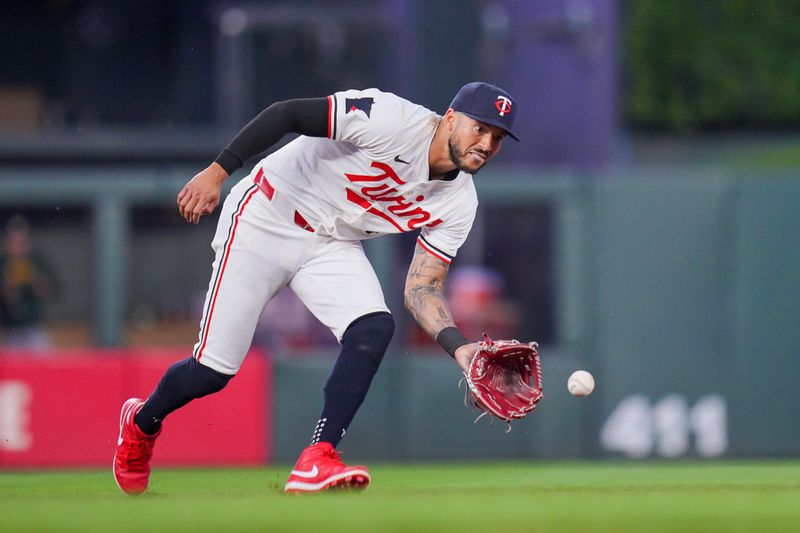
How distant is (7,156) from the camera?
1248 cm

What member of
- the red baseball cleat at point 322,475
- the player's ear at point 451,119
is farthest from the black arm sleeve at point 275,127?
the red baseball cleat at point 322,475

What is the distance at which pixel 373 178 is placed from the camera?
5145mm

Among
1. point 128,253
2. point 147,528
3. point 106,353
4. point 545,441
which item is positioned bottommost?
point 545,441

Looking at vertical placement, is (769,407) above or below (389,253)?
below

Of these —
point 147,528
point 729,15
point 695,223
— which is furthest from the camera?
point 729,15

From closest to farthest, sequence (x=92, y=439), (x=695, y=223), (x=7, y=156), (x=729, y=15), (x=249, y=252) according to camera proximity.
Result: (x=249, y=252) < (x=92, y=439) < (x=695, y=223) < (x=7, y=156) < (x=729, y=15)

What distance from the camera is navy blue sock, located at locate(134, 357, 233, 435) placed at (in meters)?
5.22

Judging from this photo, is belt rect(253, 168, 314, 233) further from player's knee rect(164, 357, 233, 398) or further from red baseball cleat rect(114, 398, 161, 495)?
red baseball cleat rect(114, 398, 161, 495)

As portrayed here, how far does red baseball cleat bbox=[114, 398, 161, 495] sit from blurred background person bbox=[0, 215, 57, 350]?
14.1 ft

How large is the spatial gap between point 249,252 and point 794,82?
13.5 meters

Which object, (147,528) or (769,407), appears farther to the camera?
(769,407)

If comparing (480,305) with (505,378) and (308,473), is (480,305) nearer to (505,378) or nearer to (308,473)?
(505,378)

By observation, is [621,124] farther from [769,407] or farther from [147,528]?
[147,528]

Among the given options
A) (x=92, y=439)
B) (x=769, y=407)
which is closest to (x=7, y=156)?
(x=92, y=439)
